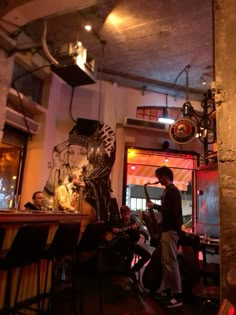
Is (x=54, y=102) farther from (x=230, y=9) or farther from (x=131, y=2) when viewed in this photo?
(x=230, y=9)

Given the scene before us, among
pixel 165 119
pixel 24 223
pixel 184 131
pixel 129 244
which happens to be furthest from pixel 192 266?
pixel 165 119

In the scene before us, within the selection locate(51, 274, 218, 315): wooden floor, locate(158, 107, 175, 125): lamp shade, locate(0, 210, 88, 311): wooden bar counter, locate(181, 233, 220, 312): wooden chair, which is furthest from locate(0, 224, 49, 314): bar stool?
locate(158, 107, 175, 125): lamp shade

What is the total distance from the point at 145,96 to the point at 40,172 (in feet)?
10.9

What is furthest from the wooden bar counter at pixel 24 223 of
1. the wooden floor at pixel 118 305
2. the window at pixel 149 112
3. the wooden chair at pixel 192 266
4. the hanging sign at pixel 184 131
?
the window at pixel 149 112

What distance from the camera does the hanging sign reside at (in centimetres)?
557

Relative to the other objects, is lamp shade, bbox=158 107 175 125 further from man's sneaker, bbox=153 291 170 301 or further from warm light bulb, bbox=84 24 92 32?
man's sneaker, bbox=153 291 170 301

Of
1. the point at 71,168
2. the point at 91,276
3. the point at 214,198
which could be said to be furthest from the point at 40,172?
the point at 214,198

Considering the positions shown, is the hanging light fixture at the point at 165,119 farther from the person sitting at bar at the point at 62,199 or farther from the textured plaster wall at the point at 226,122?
the textured plaster wall at the point at 226,122

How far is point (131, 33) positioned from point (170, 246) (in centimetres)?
350

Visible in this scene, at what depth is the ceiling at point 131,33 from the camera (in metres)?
3.67

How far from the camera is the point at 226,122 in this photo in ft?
6.15

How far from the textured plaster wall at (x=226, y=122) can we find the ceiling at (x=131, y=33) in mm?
2009

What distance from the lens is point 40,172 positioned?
530cm

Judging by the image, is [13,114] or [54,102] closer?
[13,114]
